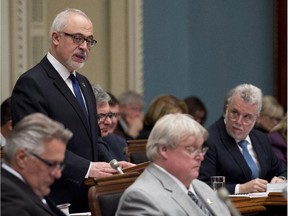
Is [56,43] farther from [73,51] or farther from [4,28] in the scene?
[4,28]

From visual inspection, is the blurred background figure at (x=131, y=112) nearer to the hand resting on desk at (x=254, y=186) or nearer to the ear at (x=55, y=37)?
the hand resting on desk at (x=254, y=186)

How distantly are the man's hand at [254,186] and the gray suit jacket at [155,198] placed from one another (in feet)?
5.05

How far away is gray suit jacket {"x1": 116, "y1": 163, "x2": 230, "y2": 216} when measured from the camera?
4062 millimetres

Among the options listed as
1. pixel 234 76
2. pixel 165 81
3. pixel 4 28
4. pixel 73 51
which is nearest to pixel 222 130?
pixel 73 51

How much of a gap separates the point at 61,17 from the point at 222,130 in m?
1.83

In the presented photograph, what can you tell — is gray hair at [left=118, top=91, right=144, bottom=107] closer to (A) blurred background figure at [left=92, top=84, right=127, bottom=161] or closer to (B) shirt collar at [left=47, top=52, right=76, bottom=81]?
(A) blurred background figure at [left=92, top=84, right=127, bottom=161]

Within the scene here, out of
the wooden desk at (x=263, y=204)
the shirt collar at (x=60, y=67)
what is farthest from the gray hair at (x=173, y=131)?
the wooden desk at (x=263, y=204)

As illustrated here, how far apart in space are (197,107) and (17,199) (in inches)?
263

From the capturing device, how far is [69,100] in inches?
199

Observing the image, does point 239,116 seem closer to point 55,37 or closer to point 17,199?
point 55,37

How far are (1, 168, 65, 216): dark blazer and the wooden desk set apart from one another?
1.93m

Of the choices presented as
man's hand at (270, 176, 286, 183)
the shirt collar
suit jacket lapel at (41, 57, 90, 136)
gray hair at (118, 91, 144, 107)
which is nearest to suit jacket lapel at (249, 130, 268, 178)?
A: man's hand at (270, 176, 286, 183)

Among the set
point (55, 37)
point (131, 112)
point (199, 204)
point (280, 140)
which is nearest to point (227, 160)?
point (280, 140)

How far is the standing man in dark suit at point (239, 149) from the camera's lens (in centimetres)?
634
